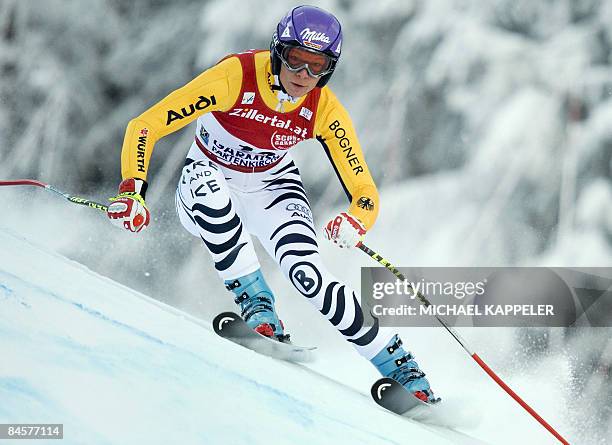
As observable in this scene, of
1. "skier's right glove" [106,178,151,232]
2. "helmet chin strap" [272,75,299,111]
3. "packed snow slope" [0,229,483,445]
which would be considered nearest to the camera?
"packed snow slope" [0,229,483,445]

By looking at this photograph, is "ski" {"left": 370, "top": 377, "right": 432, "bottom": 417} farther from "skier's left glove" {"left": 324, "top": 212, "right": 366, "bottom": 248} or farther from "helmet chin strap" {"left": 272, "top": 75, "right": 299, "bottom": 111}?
"helmet chin strap" {"left": 272, "top": 75, "right": 299, "bottom": 111}

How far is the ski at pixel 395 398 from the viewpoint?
2955mm

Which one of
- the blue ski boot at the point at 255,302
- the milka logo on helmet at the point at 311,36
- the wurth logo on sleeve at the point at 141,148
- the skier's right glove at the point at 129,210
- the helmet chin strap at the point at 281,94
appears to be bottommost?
the blue ski boot at the point at 255,302

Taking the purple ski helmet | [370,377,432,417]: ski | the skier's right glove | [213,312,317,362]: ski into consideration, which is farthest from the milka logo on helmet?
[370,377,432,417]: ski

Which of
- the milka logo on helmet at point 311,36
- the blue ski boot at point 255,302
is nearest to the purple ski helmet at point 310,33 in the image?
the milka logo on helmet at point 311,36

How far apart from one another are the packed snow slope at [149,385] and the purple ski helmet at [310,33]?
3.69 feet

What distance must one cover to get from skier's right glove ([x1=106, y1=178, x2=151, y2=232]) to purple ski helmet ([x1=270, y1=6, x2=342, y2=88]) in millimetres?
733

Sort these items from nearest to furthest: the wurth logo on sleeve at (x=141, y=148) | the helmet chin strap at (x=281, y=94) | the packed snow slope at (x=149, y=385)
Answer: the packed snow slope at (x=149, y=385) → the wurth logo on sleeve at (x=141, y=148) → the helmet chin strap at (x=281, y=94)

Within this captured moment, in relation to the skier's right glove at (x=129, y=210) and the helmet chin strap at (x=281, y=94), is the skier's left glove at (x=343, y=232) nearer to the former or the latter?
the helmet chin strap at (x=281, y=94)

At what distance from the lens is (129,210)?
2697 millimetres

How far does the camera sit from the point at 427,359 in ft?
17.1

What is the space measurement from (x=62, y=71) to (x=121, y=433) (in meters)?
3.99

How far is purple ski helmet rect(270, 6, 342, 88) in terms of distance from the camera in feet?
9.52

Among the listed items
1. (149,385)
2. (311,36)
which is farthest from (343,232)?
(149,385)
